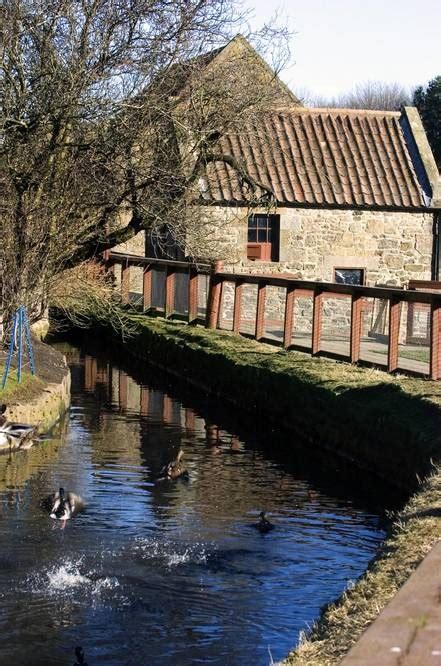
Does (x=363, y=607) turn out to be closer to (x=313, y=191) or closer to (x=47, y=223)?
(x=47, y=223)

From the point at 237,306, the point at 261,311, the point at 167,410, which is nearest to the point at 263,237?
the point at 237,306

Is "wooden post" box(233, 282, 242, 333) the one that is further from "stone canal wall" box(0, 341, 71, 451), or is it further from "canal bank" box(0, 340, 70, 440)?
"canal bank" box(0, 340, 70, 440)

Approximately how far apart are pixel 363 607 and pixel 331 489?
21.0 ft

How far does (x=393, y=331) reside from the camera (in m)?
15.8

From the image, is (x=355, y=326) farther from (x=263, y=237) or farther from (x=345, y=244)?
(x=345, y=244)

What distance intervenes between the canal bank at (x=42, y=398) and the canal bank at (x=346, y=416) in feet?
9.26

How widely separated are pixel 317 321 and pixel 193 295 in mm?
6395

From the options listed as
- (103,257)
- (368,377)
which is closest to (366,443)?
(368,377)

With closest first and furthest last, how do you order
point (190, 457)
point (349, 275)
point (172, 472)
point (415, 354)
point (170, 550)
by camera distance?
point (170, 550) → point (172, 472) → point (190, 457) → point (415, 354) → point (349, 275)

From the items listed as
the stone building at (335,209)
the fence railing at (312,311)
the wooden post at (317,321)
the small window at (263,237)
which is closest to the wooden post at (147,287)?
the fence railing at (312,311)

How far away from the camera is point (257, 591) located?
866 cm

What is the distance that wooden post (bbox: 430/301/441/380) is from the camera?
1465cm

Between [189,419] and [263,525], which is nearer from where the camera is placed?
[263,525]

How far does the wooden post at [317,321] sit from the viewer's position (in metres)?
18.2
